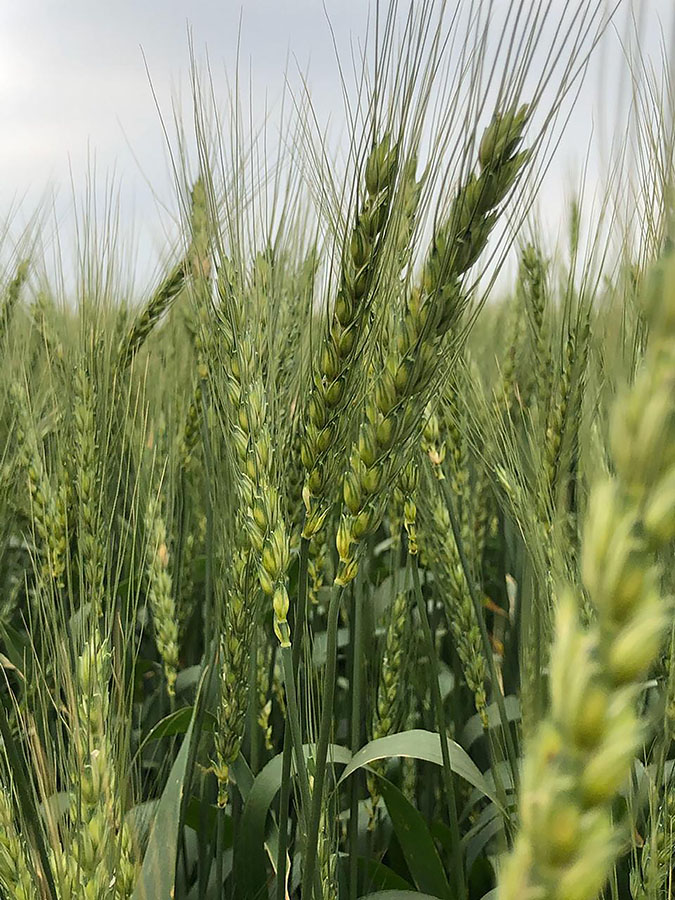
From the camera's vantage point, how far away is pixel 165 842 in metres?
0.87

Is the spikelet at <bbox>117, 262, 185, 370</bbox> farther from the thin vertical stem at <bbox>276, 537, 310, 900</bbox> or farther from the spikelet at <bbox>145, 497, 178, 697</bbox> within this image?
the thin vertical stem at <bbox>276, 537, 310, 900</bbox>

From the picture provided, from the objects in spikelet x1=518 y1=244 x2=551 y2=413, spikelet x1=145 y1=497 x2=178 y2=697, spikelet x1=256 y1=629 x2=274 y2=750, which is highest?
spikelet x1=518 y1=244 x2=551 y2=413

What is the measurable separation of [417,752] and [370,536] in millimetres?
271

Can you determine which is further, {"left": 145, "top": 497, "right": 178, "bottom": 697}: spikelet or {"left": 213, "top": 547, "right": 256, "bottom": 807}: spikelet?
{"left": 145, "top": 497, "right": 178, "bottom": 697}: spikelet

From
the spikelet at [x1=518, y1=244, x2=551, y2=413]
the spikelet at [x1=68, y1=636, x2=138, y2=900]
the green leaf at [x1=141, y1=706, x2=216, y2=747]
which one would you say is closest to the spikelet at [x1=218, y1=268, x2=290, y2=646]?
the spikelet at [x1=68, y1=636, x2=138, y2=900]

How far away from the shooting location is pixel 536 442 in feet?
2.96

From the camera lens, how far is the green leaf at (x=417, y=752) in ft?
2.97

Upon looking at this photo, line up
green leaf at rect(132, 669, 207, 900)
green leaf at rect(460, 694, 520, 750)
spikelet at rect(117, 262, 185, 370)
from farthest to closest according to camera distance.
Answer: spikelet at rect(117, 262, 185, 370) → green leaf at rect(460, 694, 520, 750) → green leaf at rect(132, 669, 207, 900)

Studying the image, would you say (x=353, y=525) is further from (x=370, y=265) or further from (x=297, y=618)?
(x=370, y=265)

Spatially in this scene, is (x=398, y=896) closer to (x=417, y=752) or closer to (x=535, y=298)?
(x=417, y=752)

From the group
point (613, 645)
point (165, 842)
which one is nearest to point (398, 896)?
point (165, 842)

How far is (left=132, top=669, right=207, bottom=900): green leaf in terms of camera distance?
0.82 m

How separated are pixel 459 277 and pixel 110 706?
1.68 ft

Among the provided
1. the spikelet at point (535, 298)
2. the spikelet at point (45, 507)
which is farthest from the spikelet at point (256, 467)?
the spikelet at point (535, 298)
